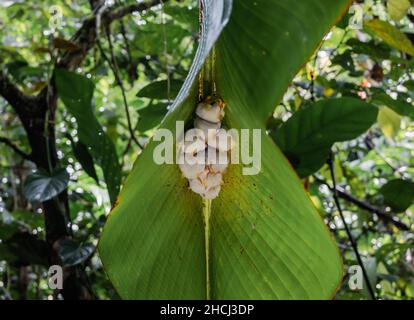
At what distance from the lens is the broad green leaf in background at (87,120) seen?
79 cm

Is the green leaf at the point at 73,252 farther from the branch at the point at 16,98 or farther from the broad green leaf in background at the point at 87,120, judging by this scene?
the branch at the point at 16,98

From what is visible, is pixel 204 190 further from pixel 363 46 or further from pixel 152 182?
pixel 363 46

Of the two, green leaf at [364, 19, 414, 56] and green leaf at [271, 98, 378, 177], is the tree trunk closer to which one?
green leaf at [271, 98, 378, 177]

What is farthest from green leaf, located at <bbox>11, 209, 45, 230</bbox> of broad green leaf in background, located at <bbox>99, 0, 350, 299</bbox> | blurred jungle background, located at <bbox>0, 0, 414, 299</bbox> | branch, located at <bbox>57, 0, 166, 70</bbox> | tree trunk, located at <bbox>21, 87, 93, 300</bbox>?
broad green leaf in background, located at <bbox>99, 0, 350, 299</bbox>

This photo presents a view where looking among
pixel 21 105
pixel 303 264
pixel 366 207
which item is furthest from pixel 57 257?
pixel 366 207

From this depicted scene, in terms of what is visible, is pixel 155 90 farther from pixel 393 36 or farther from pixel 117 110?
pixel 117 110

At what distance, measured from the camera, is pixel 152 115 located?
3.25ft

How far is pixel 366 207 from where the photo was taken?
1510 millimetres

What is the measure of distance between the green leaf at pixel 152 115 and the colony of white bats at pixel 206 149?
520mm

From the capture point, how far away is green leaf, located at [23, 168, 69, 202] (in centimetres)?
86

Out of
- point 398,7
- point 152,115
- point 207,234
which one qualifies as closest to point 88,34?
point 152,115
